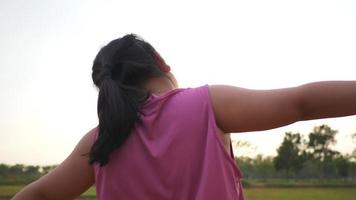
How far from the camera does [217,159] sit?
1.08 metres

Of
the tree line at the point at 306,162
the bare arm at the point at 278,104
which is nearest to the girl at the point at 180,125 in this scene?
the bare arm at the point at 278,104

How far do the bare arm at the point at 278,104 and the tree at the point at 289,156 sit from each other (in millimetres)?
60189

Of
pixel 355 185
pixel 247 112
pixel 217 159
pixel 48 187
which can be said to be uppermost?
pixel 247 112

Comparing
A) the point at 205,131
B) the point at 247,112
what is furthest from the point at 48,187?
the point at 247,112

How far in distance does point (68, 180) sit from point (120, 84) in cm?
34

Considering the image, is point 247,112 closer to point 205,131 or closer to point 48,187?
point 205,131

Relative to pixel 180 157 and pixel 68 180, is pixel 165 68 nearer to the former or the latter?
pixel 180 157

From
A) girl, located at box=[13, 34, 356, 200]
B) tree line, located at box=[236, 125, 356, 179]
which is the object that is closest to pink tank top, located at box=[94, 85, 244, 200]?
girl, located at box=[13, 34, 356, 200]

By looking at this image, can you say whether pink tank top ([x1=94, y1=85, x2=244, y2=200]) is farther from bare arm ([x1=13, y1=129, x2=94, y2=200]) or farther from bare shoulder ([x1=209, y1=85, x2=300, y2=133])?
bare arm ([x1=13, y1=129, x2=94, y2=200])

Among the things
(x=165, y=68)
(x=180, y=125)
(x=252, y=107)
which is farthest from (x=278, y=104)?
(x=165, y=68)

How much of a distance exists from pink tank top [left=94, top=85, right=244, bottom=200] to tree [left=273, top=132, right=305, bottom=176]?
60162mm

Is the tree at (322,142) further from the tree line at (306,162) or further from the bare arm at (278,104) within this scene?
the bare arm at (278,104)

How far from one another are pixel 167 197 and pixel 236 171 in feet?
0.57

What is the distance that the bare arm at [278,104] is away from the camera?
98cm
